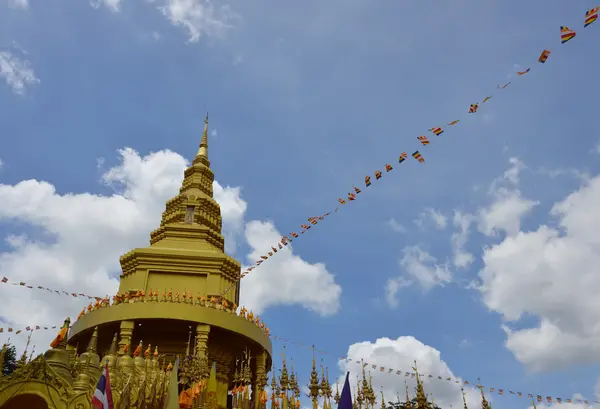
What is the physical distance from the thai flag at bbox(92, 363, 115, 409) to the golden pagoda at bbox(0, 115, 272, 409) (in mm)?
1825

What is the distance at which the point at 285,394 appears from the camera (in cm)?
1894

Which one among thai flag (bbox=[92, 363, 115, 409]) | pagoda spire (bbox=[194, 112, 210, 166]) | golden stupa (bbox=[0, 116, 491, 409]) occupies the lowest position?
thai flag (bbox=[92, 363, 115, 409])

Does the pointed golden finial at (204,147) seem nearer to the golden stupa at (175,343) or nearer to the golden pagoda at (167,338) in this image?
the golden stupa at (175,343)

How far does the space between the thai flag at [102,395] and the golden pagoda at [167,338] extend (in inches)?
71.9

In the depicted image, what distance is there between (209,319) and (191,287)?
18.4 feet

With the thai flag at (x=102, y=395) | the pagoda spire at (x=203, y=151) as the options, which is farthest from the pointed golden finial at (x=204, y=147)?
the thai flag at (x=102, y=395)

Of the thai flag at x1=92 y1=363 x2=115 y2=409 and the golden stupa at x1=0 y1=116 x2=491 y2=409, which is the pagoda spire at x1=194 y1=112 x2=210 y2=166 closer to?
the golden stupa at x1=0 y1=116 x2=491 y2=409

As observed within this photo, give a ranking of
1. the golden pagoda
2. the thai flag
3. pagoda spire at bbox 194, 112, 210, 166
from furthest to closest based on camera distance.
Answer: pagoda spire at bbox 194, 112, 210, 166 → the golden pagoda → the thai flag

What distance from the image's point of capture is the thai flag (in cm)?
1314

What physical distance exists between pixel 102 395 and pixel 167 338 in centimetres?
1781

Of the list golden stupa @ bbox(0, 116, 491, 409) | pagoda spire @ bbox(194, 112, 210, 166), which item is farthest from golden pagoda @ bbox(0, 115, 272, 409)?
pagoda spire @ bbox(194, 112, 210, 166)

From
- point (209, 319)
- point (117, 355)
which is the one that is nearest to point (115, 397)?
point (117, 355)

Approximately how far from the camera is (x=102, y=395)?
1326 cm

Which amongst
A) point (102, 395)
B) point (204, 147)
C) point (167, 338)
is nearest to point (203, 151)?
point (204, 147)
